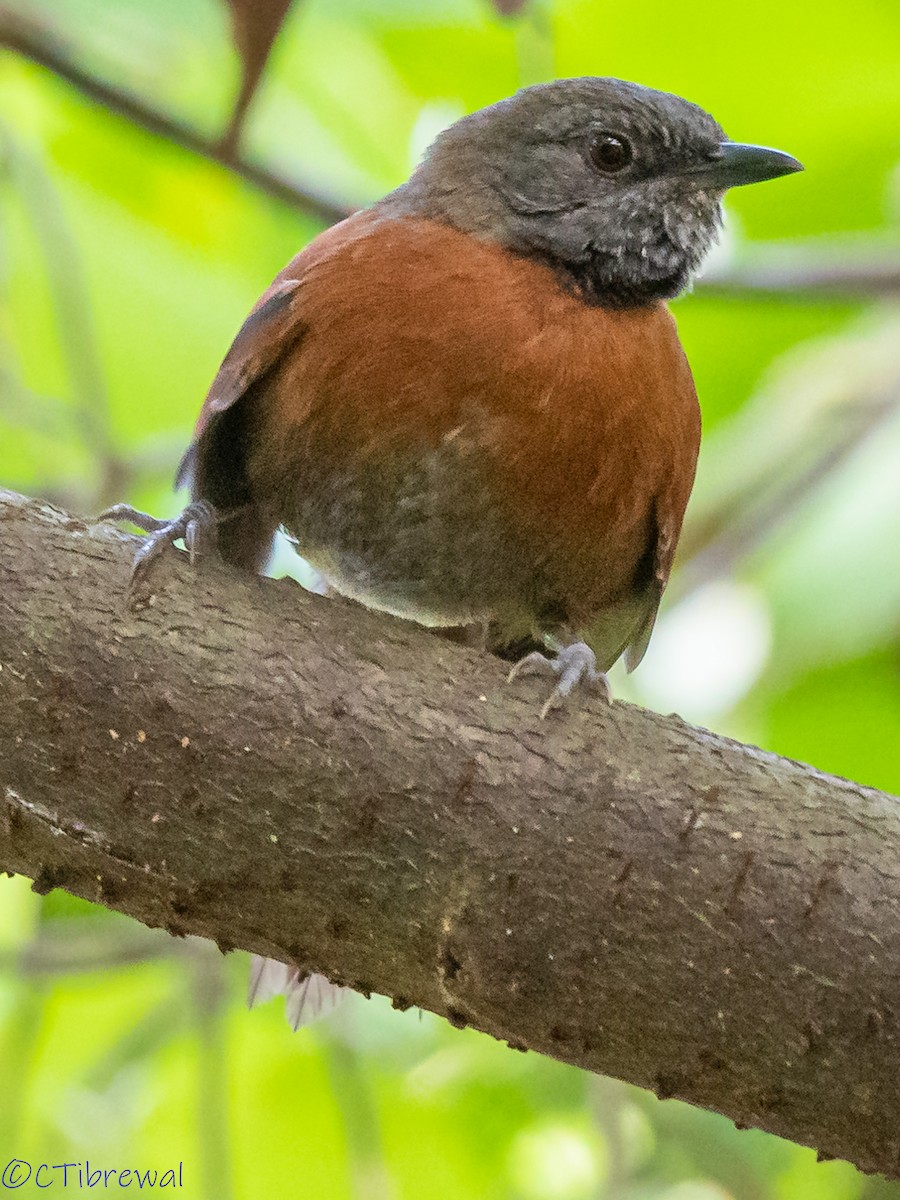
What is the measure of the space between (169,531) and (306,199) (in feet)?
4.46

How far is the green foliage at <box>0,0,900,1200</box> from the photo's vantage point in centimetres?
378

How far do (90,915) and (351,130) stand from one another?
7.54 feet

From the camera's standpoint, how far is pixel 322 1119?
383cm

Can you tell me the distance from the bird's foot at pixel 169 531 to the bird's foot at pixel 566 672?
0.55 m

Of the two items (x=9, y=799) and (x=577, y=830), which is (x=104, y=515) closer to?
(x=9, y=799)

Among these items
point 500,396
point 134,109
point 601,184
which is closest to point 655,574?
point 500,396

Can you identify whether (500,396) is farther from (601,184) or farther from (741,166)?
(741,166)

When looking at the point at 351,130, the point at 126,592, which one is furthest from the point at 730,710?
the point at 126,592

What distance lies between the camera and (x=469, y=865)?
2.25 metres

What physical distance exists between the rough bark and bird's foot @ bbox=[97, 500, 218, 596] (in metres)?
0.09

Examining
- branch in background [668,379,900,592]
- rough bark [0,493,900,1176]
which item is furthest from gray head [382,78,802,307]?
branch in background [668,379,900,592]

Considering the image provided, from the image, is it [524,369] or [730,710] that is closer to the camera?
[524,369]

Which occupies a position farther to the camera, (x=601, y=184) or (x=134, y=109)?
(x=134, y=109)

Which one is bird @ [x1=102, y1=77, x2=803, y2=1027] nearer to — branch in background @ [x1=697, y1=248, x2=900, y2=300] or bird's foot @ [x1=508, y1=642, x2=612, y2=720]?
bird's foot @ [x1=508, y1=642, x2=612, y2=720]
